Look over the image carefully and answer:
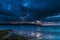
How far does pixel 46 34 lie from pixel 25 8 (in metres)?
0.31

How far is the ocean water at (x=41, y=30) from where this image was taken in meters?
1.82

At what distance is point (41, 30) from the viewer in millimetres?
1839

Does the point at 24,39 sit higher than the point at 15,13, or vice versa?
the point at 15,13

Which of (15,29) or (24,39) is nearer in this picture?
(24,39)

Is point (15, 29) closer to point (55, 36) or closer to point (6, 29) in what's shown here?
point (6, 29)

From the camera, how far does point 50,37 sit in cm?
182

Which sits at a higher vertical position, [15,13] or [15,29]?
[15,13]

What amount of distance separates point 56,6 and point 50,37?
0.29m

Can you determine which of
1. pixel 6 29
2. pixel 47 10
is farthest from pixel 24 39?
pixel 47 10

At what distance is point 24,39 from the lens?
1733mm

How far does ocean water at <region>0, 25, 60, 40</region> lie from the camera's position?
5.96 ft

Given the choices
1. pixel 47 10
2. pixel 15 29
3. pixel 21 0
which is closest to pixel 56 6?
pixel 47 10

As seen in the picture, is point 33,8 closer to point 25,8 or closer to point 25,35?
point 25,8

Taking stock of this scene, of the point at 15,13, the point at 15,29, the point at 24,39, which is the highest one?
the point at 15,13
